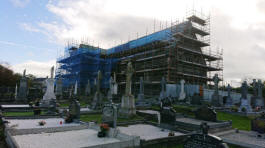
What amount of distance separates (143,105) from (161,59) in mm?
14430

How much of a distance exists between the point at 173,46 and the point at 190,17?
9.71 meters

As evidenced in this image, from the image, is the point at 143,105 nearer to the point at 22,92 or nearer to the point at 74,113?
the point at 74,113

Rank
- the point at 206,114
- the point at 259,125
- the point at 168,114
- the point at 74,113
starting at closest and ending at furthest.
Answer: the point at 259,125 → the point at 168,114 → the point at 74,113 → the point at 206,114

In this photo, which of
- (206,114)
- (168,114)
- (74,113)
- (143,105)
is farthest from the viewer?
(143,105)

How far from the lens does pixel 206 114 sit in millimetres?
10195

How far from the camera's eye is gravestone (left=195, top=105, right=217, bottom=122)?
32.2 feet

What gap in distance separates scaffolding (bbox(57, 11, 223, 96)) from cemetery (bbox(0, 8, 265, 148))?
0.61 feet

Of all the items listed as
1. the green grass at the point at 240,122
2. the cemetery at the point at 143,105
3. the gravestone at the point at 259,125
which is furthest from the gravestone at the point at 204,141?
the green grass at the point at 240,122

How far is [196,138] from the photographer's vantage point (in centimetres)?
409

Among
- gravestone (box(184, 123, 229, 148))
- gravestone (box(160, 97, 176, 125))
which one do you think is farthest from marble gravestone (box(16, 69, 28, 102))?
gravestone (box(184, 123, 229, 148))

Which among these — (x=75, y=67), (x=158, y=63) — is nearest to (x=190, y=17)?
(x=158, y=63)

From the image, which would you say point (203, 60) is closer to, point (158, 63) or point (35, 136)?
point (158, 63)

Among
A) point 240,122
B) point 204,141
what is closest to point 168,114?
point 204,141

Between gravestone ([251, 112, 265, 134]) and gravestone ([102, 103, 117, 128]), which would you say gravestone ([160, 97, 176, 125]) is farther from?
gravestone ([251, 112, 265, 134])
